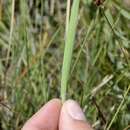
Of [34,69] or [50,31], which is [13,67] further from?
[50,31]

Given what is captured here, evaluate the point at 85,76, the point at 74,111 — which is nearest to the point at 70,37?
the point at 74,111

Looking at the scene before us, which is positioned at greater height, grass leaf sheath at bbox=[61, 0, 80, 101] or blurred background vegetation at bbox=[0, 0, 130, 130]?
grass leaf sheath at bbox=[61, 0, 80, 101]

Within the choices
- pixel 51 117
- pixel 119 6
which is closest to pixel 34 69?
pixel 119 6

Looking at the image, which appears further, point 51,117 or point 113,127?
point 113,127

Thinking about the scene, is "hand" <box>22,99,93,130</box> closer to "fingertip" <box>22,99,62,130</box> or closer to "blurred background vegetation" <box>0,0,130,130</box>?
"fingertip" <box>22,99,62,130</box>

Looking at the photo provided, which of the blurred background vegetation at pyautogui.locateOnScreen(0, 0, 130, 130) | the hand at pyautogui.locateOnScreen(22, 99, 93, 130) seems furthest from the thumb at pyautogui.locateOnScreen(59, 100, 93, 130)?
the blurred background vegetation at pyautogui.locateOnScreen(0, 0, 130, 130)

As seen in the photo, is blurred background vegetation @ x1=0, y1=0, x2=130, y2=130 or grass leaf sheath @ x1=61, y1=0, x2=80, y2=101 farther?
blurred background vegetation @ x1=0, y1=0, x2=130, y2=130

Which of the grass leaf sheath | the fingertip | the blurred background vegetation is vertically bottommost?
the blurred background vegetation
